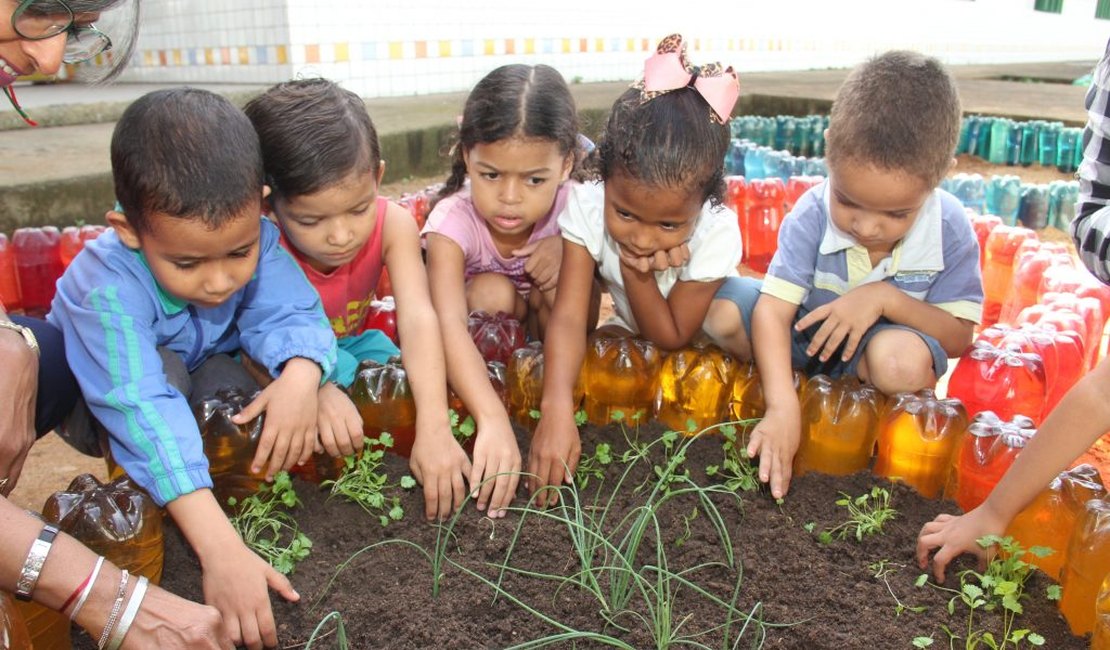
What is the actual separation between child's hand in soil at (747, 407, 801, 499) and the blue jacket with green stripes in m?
0.97

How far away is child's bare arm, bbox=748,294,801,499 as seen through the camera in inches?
77.3

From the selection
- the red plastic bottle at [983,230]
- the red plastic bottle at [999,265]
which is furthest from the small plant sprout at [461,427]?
the red plastic bottle at [983,230]

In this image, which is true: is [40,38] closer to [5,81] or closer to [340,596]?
[5,81]

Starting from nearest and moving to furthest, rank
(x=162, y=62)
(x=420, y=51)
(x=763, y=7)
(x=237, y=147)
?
(x=237, y=147) → (x=420, y=51) → (x=162, y=62) → (x=763, y=7)

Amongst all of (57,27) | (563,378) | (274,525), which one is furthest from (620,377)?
(57,27)

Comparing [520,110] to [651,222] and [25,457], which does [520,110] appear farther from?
[25,457]

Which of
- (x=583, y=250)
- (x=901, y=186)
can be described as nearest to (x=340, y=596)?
(x=583, y=250)

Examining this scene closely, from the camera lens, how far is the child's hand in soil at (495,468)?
1917mm

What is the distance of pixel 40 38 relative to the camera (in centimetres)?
169

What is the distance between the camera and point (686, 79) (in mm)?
2160

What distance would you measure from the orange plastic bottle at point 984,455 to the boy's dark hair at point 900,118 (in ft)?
2.02

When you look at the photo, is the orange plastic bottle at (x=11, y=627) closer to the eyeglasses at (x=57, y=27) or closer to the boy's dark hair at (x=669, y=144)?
the eyeglasses at (x=57, y=27)

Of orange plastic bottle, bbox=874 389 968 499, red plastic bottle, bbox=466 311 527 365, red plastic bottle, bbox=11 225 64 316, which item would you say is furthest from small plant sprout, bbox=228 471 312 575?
red plastic bottle, bbox=11 225 64 316

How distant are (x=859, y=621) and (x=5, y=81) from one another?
74.6 inches
